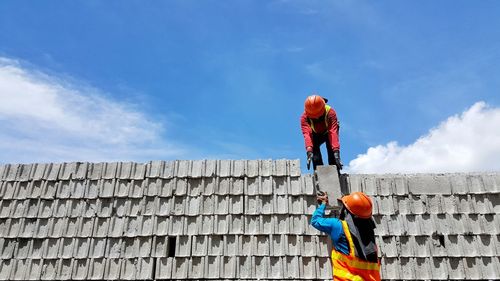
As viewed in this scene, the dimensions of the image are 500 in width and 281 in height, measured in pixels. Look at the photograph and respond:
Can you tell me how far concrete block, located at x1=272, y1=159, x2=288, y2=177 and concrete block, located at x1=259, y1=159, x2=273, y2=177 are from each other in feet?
0.22

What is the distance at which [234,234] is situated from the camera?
19.4 ft

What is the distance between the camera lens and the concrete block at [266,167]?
20.6 ft

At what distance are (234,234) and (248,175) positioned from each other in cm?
100

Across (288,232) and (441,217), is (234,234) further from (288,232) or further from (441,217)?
(441,217)

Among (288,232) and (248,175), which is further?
(248,175)

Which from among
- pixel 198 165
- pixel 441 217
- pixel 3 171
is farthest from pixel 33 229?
pixel 441 217

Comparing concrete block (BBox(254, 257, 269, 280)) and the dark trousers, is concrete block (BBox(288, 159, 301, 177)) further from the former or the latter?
concrete block (BBox(254, 257, 269, 280))

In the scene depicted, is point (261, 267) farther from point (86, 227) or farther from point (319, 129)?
point (86, 227)

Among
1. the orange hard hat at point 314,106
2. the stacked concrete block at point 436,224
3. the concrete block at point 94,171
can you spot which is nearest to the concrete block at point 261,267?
the stacked concrete block at point 436,224

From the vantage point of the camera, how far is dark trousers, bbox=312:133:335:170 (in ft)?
20.4

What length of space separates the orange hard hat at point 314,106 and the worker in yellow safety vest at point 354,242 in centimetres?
194

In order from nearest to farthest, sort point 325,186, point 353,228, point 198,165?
point 353,228, point 325,186, point 198,165

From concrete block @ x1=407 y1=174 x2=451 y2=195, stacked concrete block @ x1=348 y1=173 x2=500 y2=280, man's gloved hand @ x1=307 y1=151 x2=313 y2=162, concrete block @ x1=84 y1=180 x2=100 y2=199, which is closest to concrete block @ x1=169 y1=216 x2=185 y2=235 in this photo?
concrete block @ x1=84 y1=180 x2=100 y2=199

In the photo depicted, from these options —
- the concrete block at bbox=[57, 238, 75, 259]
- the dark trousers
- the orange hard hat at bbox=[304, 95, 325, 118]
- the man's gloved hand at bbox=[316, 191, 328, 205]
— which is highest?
the orange hard hat at bbox=[304, 95, 325, 118]
